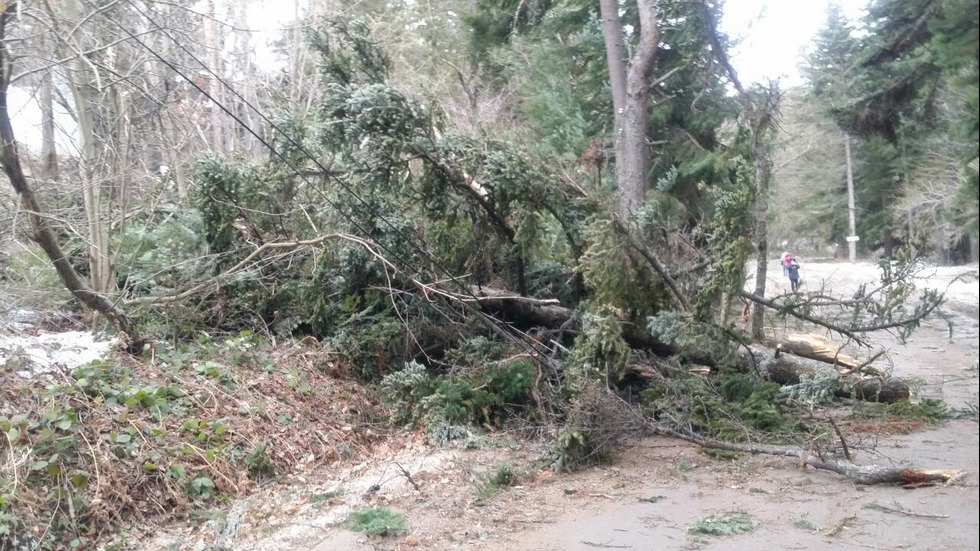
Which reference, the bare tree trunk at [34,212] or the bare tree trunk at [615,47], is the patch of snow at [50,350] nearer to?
the bare tree trunk at [34,212]

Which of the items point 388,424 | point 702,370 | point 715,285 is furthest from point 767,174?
point 388,424

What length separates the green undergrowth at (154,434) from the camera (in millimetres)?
6309

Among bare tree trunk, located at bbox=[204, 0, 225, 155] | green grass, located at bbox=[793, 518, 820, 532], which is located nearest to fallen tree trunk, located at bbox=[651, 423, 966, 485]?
green grass, located at bbox=[793, 518, 820, 532]

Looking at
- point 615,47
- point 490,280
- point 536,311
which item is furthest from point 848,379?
point 615,47

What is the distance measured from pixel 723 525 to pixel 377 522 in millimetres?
2576

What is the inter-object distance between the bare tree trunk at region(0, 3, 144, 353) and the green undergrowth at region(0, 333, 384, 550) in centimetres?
60

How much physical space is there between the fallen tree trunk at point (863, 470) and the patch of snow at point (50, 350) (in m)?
6.49

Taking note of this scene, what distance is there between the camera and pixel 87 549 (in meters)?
6.14

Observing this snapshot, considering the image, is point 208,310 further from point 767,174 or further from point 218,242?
point 767,174

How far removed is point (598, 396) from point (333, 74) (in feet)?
18.0

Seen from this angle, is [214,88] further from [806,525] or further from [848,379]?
[806,525]

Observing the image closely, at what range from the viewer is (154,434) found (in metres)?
7.42

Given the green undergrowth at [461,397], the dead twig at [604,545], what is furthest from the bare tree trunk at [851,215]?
the dead twig at [604,545]

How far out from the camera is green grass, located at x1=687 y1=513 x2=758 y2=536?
5891 mm
